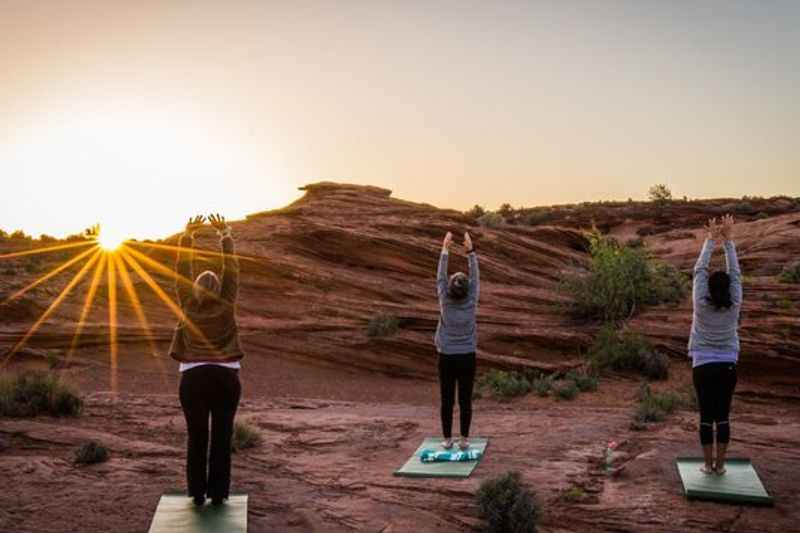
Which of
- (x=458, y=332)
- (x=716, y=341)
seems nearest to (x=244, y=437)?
(x=458, y=332)

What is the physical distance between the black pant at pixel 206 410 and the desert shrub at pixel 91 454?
2.52m

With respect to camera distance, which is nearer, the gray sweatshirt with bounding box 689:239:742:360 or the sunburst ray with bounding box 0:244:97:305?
the gray sweatshirt with bounding box 689:239:742:360

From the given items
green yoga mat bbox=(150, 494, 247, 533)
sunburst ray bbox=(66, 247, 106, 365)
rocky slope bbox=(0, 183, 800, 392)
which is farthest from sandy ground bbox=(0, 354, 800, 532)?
rocky slope bbox=(0, 183, 800, 392)

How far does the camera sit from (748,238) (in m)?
35.1

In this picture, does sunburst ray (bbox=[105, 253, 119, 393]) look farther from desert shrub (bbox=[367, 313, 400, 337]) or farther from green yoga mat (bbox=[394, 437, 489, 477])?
green yoga mat (bbox=[394, 437, 489, 477])

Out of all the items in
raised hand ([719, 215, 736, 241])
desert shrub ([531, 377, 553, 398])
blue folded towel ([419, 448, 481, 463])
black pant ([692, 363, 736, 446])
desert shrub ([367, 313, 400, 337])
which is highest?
raised hand ([719, 215, 736, 241])

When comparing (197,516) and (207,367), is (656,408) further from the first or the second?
(207,367)

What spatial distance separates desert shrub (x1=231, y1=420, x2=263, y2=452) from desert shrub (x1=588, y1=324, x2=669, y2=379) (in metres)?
10.9

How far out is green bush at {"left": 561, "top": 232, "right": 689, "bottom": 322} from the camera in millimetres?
23578

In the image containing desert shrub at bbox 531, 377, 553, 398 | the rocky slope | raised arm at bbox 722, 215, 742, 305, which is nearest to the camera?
raised arm at bbox 722, 215, 742, 305

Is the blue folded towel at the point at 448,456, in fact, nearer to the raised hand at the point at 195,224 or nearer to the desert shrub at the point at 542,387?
the raised hand at the point at 195,224

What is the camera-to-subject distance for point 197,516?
701 centimetres

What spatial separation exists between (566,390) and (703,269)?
9.25 meters

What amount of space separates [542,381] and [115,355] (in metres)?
10.6
